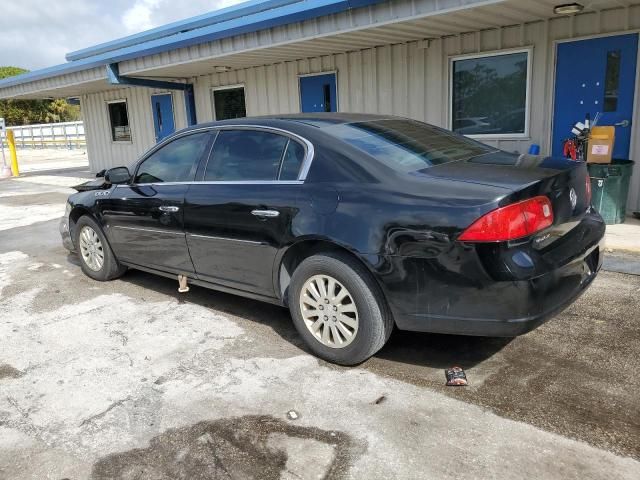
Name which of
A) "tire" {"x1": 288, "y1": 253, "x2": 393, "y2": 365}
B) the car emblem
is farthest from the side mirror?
the car emblem

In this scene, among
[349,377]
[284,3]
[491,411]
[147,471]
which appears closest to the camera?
[147,471]

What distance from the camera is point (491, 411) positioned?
114 inches

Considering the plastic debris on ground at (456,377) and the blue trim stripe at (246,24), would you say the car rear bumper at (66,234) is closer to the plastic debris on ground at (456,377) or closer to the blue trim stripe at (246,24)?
the blue trim stripe at (246,24)

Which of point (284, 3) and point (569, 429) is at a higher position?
point (284, 3)

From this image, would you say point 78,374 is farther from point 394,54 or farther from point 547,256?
point 394,54

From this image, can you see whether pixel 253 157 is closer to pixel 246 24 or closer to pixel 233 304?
pixel 233 304

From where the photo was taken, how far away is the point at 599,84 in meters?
7.03

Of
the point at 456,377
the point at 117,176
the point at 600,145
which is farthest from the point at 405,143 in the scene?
the point at 600,145

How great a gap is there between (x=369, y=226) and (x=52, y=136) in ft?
135

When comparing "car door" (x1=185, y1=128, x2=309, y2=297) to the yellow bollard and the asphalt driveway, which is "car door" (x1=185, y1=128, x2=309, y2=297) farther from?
the yellow bollard

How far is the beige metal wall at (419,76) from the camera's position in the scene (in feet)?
23.3

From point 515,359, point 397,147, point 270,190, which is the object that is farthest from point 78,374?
point 515,359

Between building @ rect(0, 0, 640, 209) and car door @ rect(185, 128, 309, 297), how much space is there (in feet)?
11.7

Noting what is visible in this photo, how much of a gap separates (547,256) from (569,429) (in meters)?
0.89
